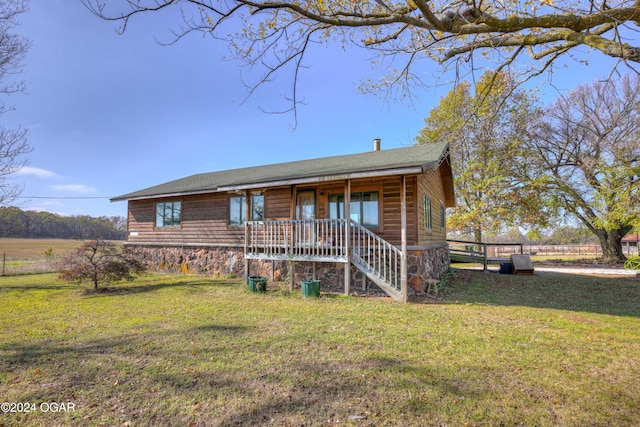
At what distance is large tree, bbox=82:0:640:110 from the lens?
170 inches

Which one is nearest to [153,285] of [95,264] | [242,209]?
[95,264]

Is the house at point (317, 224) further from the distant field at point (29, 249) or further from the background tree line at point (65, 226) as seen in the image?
the background tree line at point (65, 226)

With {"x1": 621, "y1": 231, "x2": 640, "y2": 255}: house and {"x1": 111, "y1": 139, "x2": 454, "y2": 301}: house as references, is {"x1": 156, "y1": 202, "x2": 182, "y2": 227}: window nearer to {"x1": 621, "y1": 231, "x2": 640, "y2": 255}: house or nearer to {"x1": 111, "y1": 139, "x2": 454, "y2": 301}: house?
{"x1": 111, "y1": 139, "x2": 454, "y2": 301}: house

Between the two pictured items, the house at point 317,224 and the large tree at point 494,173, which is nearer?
the house at point 317,224

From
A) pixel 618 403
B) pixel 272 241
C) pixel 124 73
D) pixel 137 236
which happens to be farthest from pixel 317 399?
Result: pixel 137 236

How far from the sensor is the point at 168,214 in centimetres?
1505

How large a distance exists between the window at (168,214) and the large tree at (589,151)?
2013 centimetres

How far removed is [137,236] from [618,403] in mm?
17757

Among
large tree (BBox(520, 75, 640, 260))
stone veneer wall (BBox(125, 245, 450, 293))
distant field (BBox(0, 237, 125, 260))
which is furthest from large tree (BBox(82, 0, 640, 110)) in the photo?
large tree (BBox(520, 75, 640, 260))

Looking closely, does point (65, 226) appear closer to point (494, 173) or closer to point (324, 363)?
point (494, 173)

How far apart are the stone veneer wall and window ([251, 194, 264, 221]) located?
1.46m

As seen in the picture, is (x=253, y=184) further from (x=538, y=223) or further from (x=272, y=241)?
→ (x=538, y=223)

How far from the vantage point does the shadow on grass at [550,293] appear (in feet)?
25.9

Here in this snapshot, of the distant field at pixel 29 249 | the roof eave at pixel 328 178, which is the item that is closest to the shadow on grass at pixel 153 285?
the roof eave at pixel 328 178
